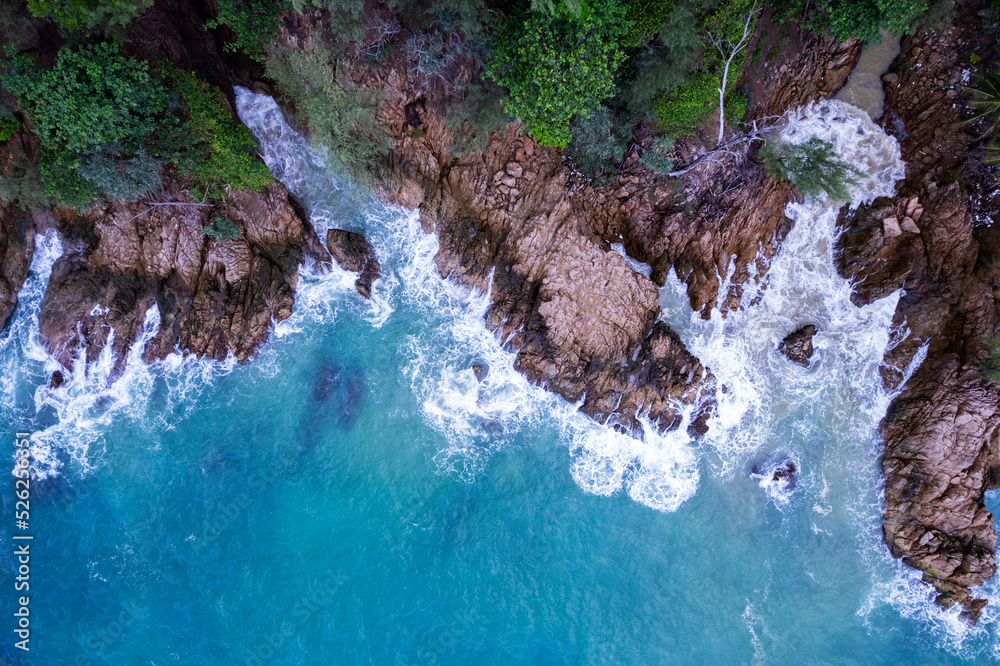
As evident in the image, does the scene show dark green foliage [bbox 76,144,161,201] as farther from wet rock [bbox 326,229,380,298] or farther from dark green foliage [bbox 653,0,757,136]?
dark green foliage [bbox 653,0,757,136]

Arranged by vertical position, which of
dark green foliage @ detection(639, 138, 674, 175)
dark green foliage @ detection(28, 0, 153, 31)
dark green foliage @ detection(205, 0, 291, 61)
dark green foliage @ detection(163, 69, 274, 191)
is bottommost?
dark green foliage @ detection(163, 69, 274, 191)

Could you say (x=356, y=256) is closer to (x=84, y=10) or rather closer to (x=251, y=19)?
(x=251, y=19)

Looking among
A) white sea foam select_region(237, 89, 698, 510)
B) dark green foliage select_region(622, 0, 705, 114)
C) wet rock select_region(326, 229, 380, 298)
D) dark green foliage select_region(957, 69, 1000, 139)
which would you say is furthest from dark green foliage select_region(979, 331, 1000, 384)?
wet rock select_region(326, 229, 380, 298)

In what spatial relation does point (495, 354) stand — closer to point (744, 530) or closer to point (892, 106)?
point (744, 530)

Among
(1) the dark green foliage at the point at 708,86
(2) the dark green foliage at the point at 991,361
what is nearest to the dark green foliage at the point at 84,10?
(1) the dark green foliage at the point at 708,86

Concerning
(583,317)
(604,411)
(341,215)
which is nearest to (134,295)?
(341,215)

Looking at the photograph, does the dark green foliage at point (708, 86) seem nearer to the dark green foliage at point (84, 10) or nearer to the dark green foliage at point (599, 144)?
the dark green foliage at point (599, 144)
